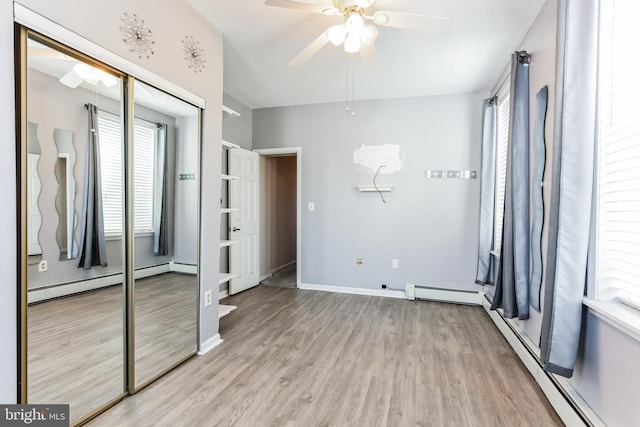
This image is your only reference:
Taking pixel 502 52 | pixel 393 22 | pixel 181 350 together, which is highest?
pixel 502 52

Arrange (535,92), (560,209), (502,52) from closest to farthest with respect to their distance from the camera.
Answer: (560,209) < (535,92) < (502,52)

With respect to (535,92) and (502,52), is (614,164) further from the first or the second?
(502,52)

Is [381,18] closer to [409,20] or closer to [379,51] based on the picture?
[409,20]

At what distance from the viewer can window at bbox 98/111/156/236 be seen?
173 cm

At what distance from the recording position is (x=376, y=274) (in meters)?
4.14

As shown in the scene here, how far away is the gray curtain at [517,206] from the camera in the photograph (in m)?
2.18

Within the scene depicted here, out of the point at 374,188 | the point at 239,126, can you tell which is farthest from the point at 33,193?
the point at 374,188

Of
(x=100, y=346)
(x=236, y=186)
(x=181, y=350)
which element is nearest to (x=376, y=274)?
(x=236, y=186)

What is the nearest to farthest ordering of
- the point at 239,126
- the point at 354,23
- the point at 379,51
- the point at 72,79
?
the point at 72,79, the point at 354,23, the point at 379,51, the point at 239,126

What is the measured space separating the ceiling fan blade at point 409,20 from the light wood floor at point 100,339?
2.22 meters

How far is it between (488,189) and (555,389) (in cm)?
218

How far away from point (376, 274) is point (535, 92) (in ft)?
8.90

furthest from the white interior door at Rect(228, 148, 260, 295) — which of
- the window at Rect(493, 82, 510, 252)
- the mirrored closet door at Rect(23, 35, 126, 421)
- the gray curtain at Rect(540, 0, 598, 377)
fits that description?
the gray curtain at Rect(540, 0, 598, 377)

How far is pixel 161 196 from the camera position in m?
2.11
